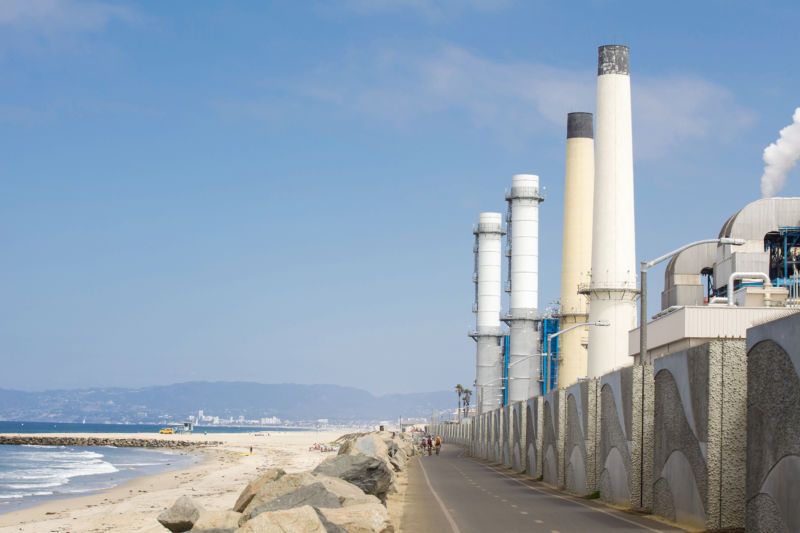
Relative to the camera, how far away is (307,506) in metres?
14.0

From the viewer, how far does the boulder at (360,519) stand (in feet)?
50.6

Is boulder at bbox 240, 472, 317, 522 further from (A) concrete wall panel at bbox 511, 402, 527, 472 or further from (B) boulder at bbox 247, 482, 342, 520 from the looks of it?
(A) concrete wall panel at bbox 511, 402, 527, 472

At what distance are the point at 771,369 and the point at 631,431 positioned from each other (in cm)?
967

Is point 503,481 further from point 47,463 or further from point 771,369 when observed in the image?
point 47,463

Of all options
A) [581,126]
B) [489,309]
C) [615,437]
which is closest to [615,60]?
[581,126]

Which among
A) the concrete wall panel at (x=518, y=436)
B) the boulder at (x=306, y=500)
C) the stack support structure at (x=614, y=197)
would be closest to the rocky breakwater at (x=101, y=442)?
the stack support structure at (x=614, y=197)

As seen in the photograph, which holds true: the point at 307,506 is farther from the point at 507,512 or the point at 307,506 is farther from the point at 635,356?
the point at 635,356

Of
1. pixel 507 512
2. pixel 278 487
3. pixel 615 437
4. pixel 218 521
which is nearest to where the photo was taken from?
pixel 218 521

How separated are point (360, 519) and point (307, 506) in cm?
182

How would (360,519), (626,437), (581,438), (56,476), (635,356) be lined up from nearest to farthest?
(360,519), (626,437), (581,438), (635,356), (56,476)

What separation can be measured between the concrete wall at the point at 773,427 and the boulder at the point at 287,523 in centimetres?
794

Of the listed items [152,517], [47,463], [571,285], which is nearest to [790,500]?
[152,517]

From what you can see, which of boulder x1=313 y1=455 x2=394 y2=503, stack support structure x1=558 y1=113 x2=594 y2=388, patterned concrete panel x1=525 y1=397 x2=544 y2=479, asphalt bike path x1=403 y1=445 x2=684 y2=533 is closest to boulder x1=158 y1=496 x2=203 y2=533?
asphalt bike path x1=403 y1=445 x2=684 y2=533

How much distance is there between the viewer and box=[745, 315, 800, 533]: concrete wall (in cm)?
1619
